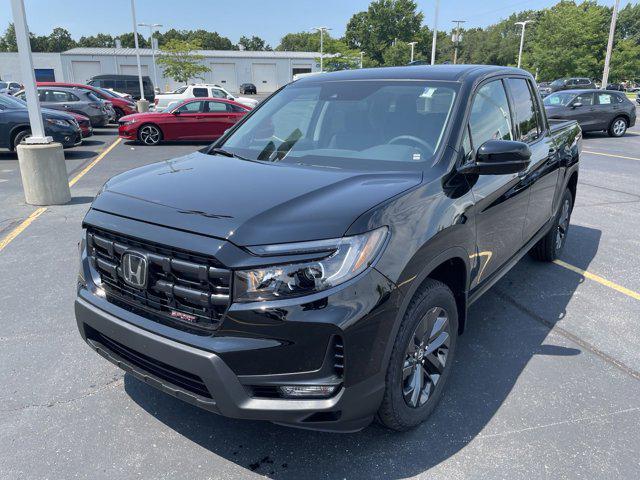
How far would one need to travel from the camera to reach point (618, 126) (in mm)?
18391

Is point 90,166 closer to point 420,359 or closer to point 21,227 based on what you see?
point 21,227

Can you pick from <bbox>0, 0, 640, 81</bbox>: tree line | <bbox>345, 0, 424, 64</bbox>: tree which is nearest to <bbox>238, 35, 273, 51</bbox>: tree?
<bbox>0, 0, 640, 81</bbox>: tree line

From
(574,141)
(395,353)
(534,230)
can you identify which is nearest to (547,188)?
(534,230)

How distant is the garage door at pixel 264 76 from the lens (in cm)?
7969

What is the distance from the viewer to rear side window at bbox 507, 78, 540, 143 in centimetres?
403

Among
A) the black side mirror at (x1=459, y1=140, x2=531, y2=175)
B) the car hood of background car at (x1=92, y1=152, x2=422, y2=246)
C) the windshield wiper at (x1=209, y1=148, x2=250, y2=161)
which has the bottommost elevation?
the car hood of background car at (x1=92, y1=152, x2=422, y2=246)

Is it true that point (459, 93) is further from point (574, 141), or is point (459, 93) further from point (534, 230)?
point (574, 141)

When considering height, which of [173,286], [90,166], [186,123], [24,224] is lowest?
[90,166]

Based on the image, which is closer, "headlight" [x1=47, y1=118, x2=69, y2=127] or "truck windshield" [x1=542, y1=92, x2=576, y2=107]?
"headlight" [x1=47, y1=118, x2=69, y2=127]

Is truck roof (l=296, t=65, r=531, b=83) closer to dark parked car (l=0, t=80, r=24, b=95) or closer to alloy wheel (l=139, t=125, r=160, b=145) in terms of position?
alloy wheel (l=139, t=125, r=160, b=145)

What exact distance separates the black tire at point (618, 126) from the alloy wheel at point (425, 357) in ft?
61.4

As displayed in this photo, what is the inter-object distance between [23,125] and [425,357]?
12486 millimetres

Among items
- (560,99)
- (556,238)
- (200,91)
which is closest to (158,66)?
(200,91)

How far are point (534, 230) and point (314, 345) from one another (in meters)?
2.97
